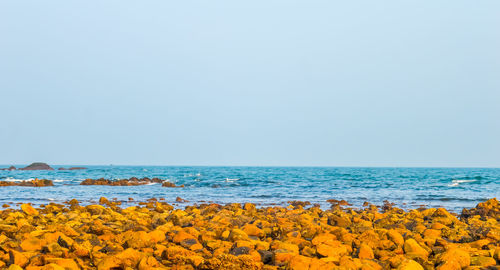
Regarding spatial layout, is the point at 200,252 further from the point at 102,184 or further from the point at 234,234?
the point at 102,184

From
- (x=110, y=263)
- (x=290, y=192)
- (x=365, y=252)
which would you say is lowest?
(x=290, y=192)

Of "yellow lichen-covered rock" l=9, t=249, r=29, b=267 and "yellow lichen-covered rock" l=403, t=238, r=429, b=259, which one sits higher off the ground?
"yellow lichen-covered rock" l=403, t=238, r=429, b=259

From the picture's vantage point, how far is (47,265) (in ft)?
16.4

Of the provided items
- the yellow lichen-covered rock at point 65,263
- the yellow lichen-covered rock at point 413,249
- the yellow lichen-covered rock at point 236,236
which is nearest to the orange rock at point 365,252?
the yellow lichen-covered rock at point 413,249

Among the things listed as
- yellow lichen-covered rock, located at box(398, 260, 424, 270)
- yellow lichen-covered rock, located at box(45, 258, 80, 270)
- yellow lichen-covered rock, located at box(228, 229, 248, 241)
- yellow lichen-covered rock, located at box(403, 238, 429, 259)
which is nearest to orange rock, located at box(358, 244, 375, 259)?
yellow lichen-covered rock, located at box(403, 238, 429, 259)

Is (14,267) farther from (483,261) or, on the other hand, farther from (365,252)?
(483,261)

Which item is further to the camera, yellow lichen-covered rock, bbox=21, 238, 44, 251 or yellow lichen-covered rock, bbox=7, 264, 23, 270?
yellow lichen-covered rock, bbox=21, 238, 44, 251

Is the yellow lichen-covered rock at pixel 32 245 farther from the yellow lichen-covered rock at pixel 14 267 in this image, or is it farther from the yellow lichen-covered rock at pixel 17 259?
the yellow lichen-covered rock at pixel 14 267

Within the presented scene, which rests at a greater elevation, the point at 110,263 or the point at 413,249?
the point at 413,249

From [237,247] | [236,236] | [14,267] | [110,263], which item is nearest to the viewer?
[14,267]

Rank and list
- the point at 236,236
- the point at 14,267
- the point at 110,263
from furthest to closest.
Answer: the point at 236,236
the point at 110,263
the point at 14,267

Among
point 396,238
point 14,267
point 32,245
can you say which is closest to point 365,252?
point 396,238

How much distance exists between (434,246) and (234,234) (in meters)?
3.21

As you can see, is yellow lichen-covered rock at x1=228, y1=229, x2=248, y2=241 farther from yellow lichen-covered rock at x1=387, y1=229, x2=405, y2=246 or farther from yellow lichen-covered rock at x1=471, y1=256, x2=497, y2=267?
yellow lichen-covered rock at x1=471, y1=256, x2=497, y2=267
